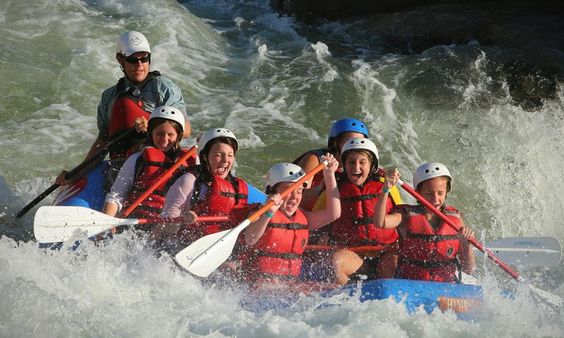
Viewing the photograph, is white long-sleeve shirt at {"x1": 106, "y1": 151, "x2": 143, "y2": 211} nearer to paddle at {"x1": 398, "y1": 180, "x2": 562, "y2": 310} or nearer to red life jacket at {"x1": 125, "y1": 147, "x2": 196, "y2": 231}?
red life jacket at {"x1": 125, "y1": 147, "x2": 196, "y2": 231}

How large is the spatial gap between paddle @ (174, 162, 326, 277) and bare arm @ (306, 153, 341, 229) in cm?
44

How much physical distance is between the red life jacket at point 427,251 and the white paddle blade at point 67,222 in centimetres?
190

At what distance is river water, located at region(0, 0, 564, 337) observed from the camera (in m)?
5.21

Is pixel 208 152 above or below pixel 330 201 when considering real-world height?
above

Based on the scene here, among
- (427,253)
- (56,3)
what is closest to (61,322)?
(427,253)

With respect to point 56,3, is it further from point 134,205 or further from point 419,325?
point 419,325

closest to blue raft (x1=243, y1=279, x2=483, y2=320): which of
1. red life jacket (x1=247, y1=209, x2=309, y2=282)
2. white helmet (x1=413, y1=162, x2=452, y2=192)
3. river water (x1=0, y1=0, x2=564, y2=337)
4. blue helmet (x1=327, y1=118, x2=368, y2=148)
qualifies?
river water (x1=0, y1=0, x2=564, y2=337)

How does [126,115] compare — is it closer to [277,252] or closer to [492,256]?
[277,252]

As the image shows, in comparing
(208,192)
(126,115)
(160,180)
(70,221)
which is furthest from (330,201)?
(126,115)

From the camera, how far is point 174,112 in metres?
6.54

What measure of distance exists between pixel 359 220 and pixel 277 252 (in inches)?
30.1

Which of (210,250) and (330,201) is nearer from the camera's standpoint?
(210,250)

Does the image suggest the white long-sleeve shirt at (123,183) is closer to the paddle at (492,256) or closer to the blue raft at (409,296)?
Result: the blue raft at (409,296)

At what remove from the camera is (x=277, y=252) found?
581 centimetres
